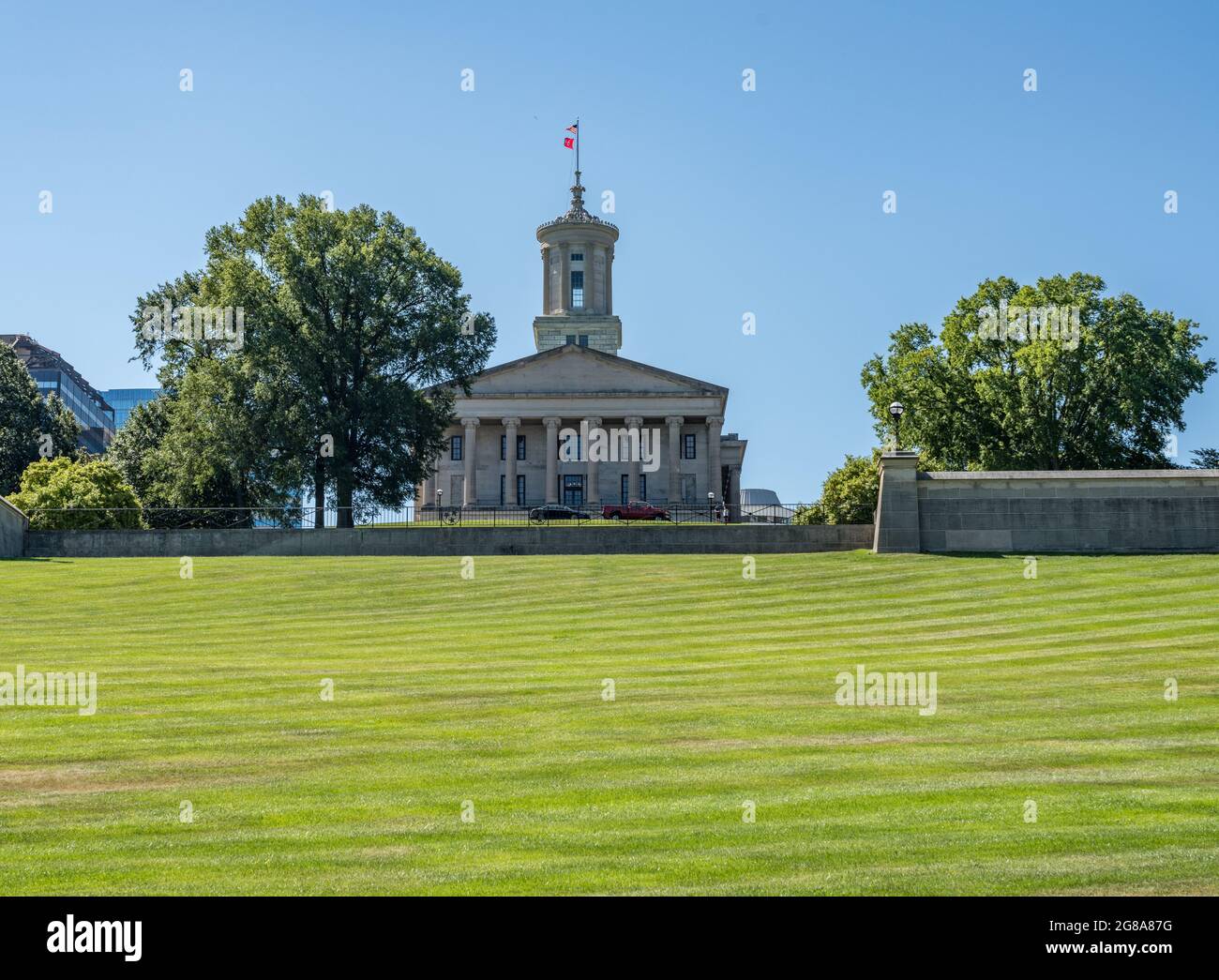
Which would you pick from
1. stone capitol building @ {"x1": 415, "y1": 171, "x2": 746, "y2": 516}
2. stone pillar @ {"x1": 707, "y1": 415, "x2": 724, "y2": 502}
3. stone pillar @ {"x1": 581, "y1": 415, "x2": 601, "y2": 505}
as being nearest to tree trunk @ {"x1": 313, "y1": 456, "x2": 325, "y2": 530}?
stone capitol building @ {"x1": 415, "y1": 171, "x2": 746, "y2": 516}

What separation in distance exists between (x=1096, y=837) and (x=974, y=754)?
277 centimetres

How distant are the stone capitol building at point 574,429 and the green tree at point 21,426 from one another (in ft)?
77.5

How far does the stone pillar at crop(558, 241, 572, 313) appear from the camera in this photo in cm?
9606

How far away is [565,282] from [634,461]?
743 inches

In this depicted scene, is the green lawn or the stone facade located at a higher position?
the stone facade

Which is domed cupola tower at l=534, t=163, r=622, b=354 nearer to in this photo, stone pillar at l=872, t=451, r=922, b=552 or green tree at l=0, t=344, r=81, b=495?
green tree at l=0, t=344, r=81, b=495

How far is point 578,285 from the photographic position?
318 feet

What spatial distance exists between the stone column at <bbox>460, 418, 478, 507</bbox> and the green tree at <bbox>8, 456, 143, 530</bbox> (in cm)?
3685

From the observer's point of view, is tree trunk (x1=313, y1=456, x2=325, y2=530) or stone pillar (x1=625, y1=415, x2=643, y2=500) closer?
tree trunk (x1=313, y1=456, x2=325, y2=530)

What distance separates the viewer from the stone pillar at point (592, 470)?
276 ft
